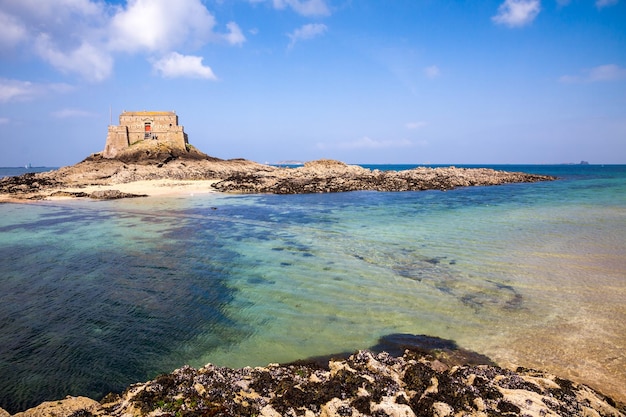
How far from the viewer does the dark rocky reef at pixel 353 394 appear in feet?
12.9

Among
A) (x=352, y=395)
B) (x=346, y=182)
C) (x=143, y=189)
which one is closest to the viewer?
(x=352, y=395)

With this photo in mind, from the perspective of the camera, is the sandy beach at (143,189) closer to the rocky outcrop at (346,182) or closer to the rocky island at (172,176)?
the rocky island at (172,176)

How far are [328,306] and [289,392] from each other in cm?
331

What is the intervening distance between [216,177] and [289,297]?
45192 mm

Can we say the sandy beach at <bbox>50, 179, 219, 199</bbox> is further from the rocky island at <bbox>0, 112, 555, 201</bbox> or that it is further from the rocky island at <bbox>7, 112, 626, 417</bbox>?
the rocky island at <bbox>7, 112, 626, 417</bbox>

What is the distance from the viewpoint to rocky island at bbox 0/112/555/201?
3697 cm

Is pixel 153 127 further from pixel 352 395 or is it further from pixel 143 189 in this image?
pixel 352 395

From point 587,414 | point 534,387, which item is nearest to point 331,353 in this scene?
point 534,387

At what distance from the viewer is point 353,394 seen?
4.26 metres

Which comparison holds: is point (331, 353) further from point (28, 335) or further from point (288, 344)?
point (28, 335)

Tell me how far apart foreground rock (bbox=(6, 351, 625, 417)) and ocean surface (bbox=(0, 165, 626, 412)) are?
→ 0.63 meters

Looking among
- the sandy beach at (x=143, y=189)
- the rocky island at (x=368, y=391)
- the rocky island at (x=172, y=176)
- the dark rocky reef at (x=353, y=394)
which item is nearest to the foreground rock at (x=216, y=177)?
the rocky island at (x=172, y=176)

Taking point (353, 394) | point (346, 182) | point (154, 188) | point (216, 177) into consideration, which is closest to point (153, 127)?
point (216, 177)

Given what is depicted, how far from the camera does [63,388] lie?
4781 mm
